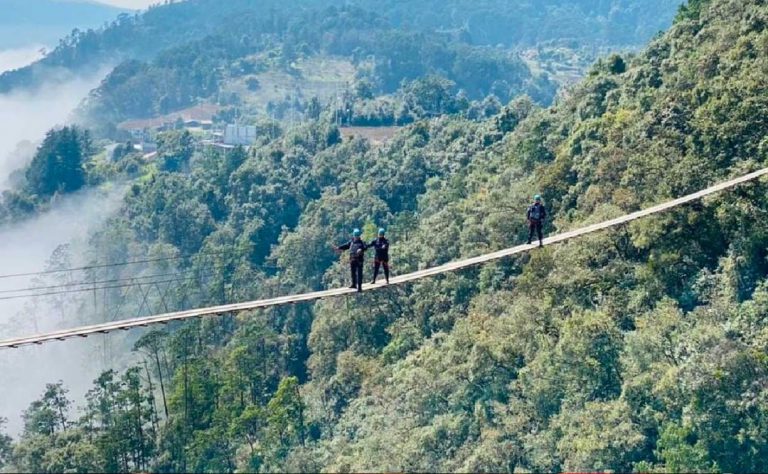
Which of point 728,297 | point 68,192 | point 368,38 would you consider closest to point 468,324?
point 728,297

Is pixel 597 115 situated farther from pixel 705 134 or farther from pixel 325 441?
pixel 325 441

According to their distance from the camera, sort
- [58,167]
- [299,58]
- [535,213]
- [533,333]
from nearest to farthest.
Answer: [535,213] → [533,333] → [58,167] → [299,58]

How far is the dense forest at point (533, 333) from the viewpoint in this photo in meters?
28.7

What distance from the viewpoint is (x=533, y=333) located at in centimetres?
3331

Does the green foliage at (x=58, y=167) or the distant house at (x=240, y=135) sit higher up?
the distant house at (x=240, y=135)

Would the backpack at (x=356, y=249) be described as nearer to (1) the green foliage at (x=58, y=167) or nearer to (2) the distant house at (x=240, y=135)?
(1) the green foliage at (x=58, y=167)

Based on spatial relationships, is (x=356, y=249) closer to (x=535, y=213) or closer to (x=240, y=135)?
(x=535, y=213)

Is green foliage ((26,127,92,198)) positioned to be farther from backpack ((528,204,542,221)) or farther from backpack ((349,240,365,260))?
backpack ((349,240,365,260))

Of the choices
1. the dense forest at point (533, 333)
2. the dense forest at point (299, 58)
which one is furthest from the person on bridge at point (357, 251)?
the dense forest at point (299, 58)

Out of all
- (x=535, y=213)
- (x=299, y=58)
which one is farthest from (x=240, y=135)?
(x=535, y=213)

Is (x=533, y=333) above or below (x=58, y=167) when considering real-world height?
below

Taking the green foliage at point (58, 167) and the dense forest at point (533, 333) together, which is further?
the green foliage at point (58, 167)

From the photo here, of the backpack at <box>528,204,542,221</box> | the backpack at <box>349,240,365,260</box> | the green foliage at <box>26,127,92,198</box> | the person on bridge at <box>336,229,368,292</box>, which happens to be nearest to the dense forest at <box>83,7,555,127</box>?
the green foliage at <box>26,127,92,198</box>

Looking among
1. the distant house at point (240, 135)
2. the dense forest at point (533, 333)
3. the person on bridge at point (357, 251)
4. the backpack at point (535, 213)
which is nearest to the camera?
the person on bridge at point (357, 251)
